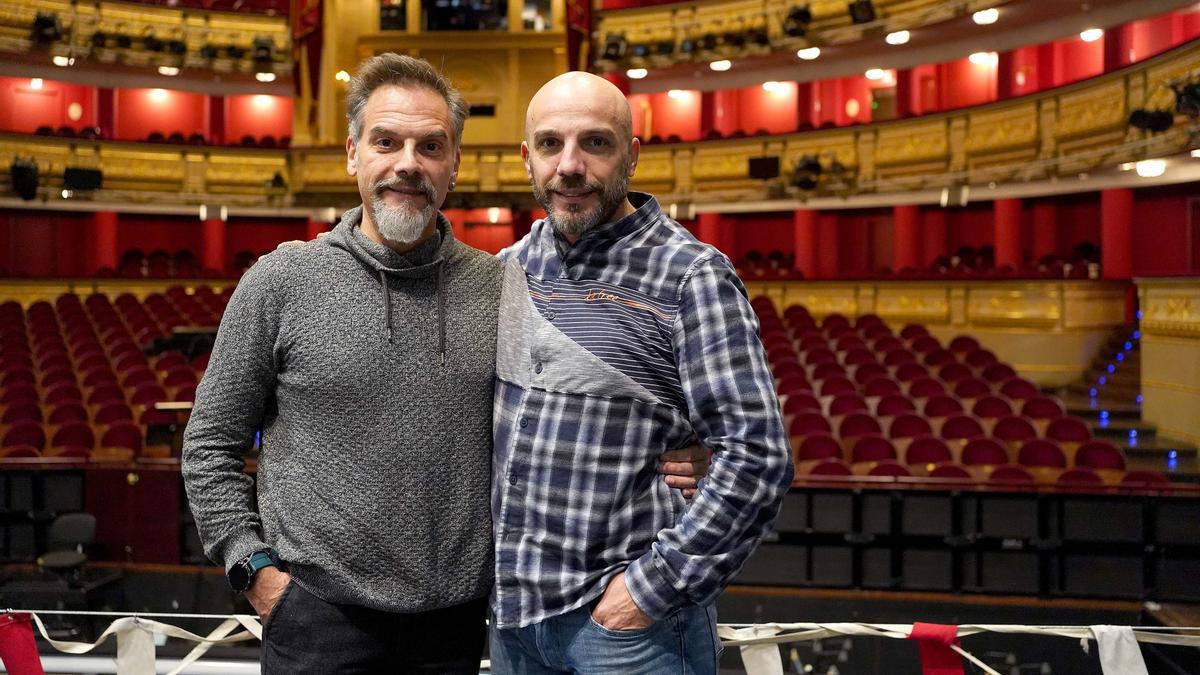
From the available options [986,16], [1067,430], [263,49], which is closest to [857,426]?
[1067,430]

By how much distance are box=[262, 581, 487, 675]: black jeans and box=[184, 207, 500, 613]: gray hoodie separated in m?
0.03

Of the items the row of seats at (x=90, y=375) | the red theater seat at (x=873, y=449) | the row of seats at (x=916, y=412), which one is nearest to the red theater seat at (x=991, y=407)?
the row of seats at (x=916, y=412)

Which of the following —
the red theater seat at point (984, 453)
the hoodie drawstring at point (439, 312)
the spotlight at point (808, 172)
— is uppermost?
the spotlight at point (808, 172)

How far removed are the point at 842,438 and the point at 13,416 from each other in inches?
188

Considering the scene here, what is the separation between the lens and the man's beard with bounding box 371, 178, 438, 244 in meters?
1.36

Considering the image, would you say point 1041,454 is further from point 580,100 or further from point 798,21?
point 798,21

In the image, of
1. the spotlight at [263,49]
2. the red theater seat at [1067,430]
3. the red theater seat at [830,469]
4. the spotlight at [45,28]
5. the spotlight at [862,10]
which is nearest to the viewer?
the red theater seat at [830,469]

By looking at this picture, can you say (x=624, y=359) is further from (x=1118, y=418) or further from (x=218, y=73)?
(x=218, y=73)

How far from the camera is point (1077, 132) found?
388 inches

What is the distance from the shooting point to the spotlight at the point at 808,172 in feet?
40.6

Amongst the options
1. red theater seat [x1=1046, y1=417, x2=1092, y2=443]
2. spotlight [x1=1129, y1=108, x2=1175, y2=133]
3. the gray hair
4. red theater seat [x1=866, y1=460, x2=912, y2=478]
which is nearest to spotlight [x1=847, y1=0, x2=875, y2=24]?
spotlight [x1=1129, y1=108, x2=1175, y2=133]

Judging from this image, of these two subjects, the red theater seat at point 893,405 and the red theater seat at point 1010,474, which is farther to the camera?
the red theater seat at point 893,405

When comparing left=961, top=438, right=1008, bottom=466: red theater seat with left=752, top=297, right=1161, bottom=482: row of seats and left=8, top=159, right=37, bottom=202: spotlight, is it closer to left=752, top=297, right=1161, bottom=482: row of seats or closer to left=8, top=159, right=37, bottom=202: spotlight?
left=752, top=297, right=1161, bottom=482: row of seats

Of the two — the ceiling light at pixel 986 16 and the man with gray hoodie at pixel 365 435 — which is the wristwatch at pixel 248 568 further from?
the ceiling light at pixel 986 16
